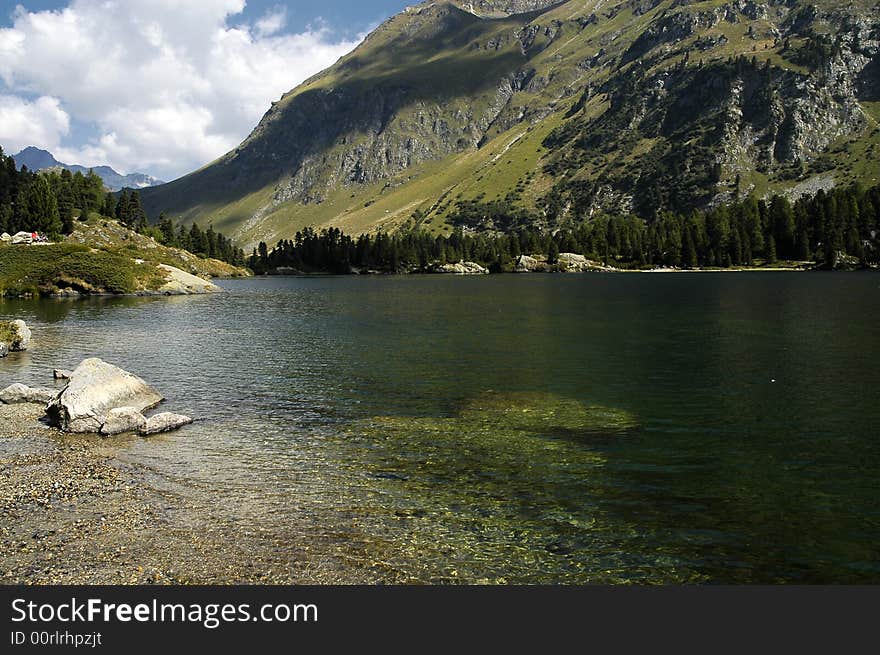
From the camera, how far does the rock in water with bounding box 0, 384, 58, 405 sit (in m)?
34.9

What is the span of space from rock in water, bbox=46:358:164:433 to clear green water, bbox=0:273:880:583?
101 inches

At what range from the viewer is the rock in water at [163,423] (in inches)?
1122

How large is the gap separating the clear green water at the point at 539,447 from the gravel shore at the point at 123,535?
911 mm

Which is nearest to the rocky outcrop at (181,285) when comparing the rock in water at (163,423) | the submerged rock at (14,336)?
the submerged rock at (14,336)

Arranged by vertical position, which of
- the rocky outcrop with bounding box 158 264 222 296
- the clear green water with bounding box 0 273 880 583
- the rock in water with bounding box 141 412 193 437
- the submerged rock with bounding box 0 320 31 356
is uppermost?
the rocky outcrop with bounding box 158 264 222 296

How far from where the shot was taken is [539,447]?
2650 centimetres

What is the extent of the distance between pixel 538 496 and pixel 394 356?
1265 inches

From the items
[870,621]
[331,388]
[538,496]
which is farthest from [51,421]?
[870,621]

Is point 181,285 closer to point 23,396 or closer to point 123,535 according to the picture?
point 23,396

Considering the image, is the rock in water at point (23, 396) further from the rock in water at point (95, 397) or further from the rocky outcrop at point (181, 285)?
the rocky outcrop at point (181, 285)

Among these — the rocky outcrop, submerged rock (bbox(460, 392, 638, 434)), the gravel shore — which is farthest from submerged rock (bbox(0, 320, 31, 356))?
the rocky outcrop

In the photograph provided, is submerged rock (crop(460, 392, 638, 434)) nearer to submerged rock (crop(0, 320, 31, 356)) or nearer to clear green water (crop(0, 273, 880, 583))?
clear green water (crop(0, 273, 880, 583))

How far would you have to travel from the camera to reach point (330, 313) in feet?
312

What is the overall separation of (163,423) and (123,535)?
12484mm
